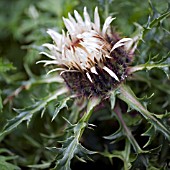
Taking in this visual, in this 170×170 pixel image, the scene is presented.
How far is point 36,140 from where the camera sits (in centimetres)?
169

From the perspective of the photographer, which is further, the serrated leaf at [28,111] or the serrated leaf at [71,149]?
the serrated leaf at [28,111]

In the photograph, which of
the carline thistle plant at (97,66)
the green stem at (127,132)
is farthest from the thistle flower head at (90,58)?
the green stem at (127,132)

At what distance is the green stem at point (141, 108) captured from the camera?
1249mm

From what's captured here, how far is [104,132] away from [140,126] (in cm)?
18

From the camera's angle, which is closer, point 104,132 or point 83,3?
point 104,132

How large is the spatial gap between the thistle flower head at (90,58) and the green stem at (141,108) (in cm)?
4

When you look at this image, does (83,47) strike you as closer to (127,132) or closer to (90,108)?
(90,108)

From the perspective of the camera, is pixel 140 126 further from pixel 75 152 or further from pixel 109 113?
pixel 75 152

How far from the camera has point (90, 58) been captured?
128cm

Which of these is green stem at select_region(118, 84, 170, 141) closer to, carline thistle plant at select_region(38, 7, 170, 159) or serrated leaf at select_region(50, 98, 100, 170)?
carline thistle plant at select_region(38, 7, 170, 159)

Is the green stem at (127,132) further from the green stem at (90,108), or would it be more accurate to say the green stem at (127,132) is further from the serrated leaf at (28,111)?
the serrated leaf at (28,111)

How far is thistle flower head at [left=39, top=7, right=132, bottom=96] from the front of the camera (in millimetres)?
1283

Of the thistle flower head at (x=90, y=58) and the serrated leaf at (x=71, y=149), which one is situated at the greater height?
the thistle flower head at (x=90, y=58)

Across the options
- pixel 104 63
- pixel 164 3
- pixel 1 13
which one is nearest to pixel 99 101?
pixel 104 63
